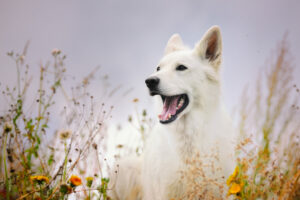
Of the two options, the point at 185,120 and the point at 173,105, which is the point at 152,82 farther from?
the point at 185,120

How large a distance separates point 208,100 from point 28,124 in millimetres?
1827

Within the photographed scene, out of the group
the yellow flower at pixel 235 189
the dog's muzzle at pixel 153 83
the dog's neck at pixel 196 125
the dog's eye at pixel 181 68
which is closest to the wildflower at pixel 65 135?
the dog's muzzle at pixel 153 83

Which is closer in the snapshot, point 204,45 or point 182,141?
point 182,141

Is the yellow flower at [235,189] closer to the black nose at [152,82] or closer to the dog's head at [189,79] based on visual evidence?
the dog's head at [189,79]

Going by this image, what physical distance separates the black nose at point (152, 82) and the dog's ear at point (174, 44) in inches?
36.0

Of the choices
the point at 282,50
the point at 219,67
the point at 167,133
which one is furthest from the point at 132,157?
the point at 282,50

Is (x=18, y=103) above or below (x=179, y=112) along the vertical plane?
above

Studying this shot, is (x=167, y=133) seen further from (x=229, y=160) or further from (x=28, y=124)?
(x=28, y=124)

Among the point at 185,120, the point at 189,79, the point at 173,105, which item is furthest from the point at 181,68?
the point at 185,120

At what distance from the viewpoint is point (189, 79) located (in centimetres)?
276

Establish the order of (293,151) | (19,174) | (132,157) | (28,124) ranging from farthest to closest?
(132,157) < (293,151) < (28,124) < (19,174)

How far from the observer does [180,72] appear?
9.19 ft

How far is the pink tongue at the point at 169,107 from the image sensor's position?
2.68 meters

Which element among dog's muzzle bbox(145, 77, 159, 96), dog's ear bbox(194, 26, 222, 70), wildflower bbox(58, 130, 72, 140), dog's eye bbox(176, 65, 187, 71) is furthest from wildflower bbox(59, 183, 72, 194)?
dog's ear bbox(194, 26, 222, 70)
